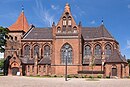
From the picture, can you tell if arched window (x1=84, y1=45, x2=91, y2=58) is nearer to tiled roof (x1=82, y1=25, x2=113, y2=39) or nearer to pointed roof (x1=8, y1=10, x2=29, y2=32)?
tiled roof (x1=82, y1=25, x2=113, y2=39)

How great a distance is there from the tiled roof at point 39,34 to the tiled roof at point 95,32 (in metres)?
11.2

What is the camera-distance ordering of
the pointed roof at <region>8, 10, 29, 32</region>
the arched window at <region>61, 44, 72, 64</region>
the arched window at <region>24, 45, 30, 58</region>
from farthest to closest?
the pointed roof at <region>8, 10, 29, 32</region>, the arched window at <region>24, 45, 30, 58</region>, the arched window at <region>61, 44, 72, 64</region>

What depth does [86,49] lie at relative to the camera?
73.9m

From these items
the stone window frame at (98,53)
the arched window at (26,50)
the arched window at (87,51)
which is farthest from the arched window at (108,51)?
the arched window at (26,50)

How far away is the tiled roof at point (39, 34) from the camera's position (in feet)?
252

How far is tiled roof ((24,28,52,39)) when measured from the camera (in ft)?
252

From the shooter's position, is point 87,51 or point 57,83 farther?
point 87,51

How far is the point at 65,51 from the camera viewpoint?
67.5 meters

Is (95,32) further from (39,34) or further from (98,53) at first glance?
(39,34)

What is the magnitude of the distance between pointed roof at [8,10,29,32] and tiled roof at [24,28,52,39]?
4.08 metres

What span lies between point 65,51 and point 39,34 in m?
14.5

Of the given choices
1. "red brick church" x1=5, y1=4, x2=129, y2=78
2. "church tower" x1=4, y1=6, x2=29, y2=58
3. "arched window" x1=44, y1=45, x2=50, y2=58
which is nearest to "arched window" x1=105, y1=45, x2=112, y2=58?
"red brick church" x1=5, y1=4, x2=129, y2=78

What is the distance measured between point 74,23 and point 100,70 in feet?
48.4

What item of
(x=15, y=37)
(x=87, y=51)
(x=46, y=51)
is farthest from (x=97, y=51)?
(x=15, y=37)
